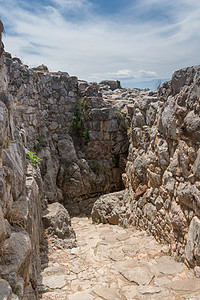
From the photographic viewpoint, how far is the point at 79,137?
346 inches

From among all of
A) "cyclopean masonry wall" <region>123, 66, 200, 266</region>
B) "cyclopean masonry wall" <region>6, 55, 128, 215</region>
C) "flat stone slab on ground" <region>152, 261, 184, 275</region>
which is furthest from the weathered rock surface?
"cyclopean masonry wall" <region>6, 55, 128, 215</region>

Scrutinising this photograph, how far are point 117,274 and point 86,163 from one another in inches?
216

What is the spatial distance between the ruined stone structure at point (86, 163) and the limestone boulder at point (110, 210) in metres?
0.03

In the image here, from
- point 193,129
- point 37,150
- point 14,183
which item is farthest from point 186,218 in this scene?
point 37,150

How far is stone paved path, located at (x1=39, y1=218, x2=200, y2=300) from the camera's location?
2592mm

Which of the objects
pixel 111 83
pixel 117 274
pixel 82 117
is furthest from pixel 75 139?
pixel 111 83

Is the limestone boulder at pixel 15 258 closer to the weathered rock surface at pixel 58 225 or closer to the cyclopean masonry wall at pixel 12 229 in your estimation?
the cyclopean masonry wall at pixel 12 229

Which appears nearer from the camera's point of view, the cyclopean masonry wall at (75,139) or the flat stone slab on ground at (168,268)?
the flat stone slab on ground at (168,268)

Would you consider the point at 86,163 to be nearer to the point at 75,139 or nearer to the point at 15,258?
the point at 75,139

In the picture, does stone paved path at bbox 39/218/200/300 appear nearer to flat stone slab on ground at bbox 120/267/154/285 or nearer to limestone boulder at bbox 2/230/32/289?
flat stone slab on ground at bbox 120/267/154/285

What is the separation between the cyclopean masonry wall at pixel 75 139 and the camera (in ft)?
25.2

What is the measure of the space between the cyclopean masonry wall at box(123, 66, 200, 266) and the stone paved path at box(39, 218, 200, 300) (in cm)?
31

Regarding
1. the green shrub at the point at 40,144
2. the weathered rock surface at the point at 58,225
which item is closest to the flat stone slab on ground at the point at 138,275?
the weathered rock surface at the point at 58,225

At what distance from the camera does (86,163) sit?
838cm
